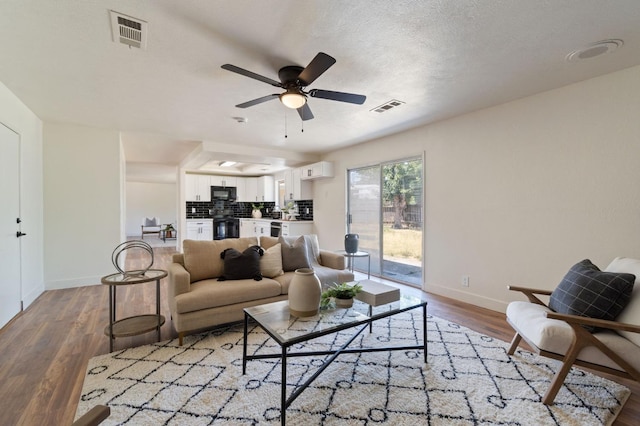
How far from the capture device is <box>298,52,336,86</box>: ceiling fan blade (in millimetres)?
1896

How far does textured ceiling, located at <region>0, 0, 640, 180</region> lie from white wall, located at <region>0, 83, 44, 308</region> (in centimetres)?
19

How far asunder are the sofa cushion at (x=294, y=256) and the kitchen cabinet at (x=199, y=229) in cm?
560

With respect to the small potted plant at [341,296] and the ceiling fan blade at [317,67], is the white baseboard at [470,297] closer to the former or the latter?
the small potted plant at [341,296]

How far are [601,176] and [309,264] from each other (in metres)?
3.03

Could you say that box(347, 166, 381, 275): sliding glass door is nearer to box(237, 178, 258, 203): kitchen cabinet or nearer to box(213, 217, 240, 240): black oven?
box(237, 178, 258, 203): kitchen cabinet

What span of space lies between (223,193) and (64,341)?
6726mm

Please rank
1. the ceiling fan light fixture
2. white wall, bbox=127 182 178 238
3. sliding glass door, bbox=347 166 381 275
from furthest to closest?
white wall, bbox=127 182 178 238 → sliding glass door, bbox=347 166 381 275 → the ceiling fan light fixture

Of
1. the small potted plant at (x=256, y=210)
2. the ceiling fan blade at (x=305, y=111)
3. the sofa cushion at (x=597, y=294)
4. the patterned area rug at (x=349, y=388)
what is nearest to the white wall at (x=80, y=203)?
the patterned area rug at (x=349, y=388)

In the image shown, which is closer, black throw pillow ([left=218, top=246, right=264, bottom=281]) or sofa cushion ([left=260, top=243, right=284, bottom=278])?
black throw pillow ([left=218, top=246, right=264, bottom=281])

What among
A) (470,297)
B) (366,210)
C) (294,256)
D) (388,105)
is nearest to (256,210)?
(366,210)

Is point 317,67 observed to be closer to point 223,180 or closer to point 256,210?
point 256,210

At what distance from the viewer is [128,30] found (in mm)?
2047

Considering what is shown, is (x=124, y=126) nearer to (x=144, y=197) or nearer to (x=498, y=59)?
(x=498, y=59)

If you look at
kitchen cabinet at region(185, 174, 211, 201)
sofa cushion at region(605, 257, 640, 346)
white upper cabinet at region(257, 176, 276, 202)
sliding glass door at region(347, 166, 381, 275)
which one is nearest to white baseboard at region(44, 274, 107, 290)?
kitchen cabinet at region(185, 174, 211, 201)
